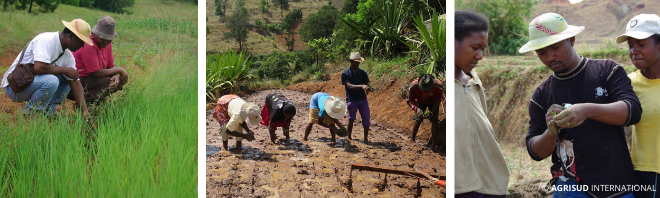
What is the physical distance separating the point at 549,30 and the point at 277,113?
2.34 m

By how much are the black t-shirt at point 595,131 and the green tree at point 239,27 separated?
2640 mm

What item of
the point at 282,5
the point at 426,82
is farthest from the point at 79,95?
the point at 426,82

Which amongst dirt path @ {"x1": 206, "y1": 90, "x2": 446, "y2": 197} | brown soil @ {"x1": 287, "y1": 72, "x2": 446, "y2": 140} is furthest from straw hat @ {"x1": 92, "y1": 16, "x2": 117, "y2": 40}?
brown soil @ {"x1": 287, "y1": 72, "x2": 446, "y2": 140}

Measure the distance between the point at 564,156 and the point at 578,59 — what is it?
2.39 ft

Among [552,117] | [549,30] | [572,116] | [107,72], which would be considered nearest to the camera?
[572,116]

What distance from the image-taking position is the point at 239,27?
3934 mm

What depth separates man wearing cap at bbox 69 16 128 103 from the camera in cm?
353

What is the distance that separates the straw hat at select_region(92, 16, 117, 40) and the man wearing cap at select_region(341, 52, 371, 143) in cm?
209

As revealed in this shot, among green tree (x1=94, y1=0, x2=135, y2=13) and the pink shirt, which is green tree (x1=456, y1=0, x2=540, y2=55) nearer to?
green tree (x1=94, y1=0, x2=135, y2=13)

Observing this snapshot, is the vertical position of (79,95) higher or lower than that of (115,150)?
higher

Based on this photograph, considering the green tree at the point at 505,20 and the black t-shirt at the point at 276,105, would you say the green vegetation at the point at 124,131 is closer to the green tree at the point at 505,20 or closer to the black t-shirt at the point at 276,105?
the black t-shirt at the point at 276,105

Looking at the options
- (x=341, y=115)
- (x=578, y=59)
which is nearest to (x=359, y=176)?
(x=341, y=115)

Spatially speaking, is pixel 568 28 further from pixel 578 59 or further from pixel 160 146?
pixel 160 146

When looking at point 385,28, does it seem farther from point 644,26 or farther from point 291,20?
point 644,26
